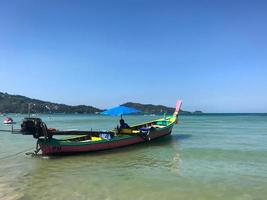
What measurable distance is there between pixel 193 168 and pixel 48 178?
6653 millimetres

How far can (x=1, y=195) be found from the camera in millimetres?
11766

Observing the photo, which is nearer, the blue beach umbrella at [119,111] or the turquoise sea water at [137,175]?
the turquoise sea water at [137,175]

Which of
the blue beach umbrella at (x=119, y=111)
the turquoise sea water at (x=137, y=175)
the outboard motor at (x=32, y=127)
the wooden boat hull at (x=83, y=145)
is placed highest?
the blue beach umbrella at (x=119, y=111)

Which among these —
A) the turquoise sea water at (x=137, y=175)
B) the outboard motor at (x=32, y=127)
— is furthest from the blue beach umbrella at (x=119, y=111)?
the outboard motor at (x=32, y=127)

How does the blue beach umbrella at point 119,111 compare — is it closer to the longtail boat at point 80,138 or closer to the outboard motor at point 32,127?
the longtail boat at point 80,138

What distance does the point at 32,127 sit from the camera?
62.0 ft

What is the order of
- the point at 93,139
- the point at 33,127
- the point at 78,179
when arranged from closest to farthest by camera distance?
the point at 78,179, the point at 33,127, the point at 93,139

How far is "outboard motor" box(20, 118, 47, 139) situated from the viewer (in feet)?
61.7

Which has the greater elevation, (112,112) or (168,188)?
(112,112)

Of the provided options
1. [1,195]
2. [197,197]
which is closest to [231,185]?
[197,197]

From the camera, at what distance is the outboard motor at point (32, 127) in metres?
18.8

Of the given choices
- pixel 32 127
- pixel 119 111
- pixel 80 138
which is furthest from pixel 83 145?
pixel 119 111

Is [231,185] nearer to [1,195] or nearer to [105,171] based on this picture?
[105,171]

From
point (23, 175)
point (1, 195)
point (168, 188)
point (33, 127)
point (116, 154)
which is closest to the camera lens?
point (1, 195)
